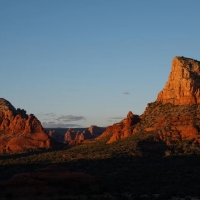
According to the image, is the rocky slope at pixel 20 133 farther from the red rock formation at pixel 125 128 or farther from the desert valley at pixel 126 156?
the red rock formation at pixel 125 128

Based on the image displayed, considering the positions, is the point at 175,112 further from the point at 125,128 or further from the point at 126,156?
the point at 126,156

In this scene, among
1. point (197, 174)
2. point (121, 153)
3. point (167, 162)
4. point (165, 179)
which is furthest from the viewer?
point (121, 153)

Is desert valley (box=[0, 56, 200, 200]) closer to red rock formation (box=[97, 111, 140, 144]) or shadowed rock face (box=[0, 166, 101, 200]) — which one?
shadowed rock face (box=[0, 166, 101, 200])

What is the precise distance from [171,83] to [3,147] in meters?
45.0

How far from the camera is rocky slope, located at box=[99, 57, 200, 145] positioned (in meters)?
96.1

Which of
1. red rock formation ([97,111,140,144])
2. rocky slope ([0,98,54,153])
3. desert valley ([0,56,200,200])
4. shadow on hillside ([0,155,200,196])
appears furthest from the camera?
rocky slope ([0,98,54,153])

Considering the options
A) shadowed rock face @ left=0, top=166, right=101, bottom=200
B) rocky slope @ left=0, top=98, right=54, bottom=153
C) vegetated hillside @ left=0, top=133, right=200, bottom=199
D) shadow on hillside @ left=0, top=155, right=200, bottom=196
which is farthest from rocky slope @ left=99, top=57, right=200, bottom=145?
shadowed rock face @ left=0, top=166, right=101, bottom=200

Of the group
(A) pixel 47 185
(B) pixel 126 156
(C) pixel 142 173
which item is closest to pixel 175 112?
(B) pixel 126 156

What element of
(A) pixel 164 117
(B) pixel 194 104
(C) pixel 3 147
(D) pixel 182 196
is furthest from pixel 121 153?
(C) pixel 3 147

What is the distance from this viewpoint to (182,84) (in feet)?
362

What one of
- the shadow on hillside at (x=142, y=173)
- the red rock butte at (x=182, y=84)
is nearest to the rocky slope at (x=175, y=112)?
the red rock butte at (x=182, y=84)

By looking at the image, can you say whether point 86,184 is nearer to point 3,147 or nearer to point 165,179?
point 165,179

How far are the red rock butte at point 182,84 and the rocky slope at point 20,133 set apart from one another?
1325 inches

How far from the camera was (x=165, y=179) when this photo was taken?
6162 centimetres
